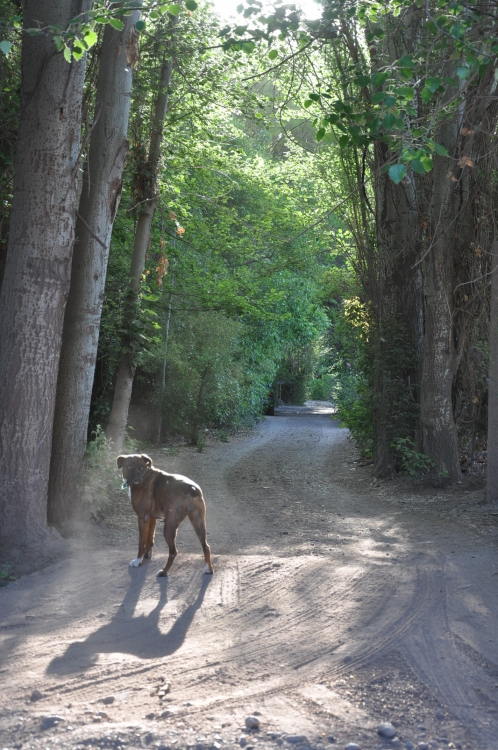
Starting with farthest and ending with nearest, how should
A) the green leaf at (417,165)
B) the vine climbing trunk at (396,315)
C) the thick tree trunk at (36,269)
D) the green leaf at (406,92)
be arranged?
the vine climbing trunk at (396,315), the thick tree trunk at (36,269), the green leaf at (406,92), the green leaf at (417,165)

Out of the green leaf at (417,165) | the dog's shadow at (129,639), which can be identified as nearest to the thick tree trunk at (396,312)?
the green leaf at (417,165)

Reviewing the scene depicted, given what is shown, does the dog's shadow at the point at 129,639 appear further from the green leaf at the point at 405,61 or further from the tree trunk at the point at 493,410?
the tree trunk at the point at 493,410

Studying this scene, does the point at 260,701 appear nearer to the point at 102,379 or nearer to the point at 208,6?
the point at 102,379

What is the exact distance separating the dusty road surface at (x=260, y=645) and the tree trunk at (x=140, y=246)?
3.57m

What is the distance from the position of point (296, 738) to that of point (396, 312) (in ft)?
37.7

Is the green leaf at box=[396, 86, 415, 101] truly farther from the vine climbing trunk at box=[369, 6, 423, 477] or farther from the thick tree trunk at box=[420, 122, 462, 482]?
the vine climbing trunk at box=[369, 6, 423, 477]

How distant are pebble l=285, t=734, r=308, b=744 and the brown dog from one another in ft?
9.03

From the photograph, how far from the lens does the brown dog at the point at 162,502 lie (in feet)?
20.5

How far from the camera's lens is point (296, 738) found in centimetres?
354

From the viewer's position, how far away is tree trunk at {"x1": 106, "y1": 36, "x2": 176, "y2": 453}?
1219cm

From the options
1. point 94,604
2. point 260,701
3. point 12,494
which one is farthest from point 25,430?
point 260,701

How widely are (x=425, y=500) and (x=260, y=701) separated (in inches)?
334

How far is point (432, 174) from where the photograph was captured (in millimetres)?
13000

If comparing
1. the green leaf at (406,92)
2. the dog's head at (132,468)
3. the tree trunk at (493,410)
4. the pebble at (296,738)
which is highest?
the green leaf at (406,92)
